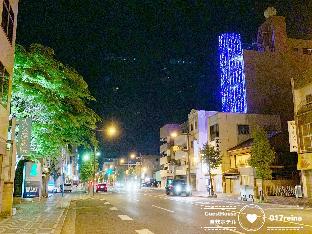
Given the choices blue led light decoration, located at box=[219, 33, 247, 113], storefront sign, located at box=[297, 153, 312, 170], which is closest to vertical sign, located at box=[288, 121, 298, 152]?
storefront sign, located at box=[297, 153, 312, 170]

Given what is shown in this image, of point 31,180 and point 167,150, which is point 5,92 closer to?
point 31,180

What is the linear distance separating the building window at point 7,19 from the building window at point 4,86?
2.21m

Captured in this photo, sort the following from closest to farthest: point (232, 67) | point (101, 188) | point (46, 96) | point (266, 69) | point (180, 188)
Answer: point (46, 96) → point (180, 188) → point (232, 67) → point (266, 69) → point (101, 188)

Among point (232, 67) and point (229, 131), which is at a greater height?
point (232, 67)

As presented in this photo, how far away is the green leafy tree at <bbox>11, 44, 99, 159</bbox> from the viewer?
68.9 feet

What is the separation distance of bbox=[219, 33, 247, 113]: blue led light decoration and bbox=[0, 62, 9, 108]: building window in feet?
146

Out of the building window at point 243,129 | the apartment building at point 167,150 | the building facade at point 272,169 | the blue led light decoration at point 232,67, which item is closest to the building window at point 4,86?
the building facade at point 272,169

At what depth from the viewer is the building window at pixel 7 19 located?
1800 cm

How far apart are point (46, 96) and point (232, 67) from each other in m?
43.4

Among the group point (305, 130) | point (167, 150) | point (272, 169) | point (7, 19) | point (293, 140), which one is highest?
point (7, 19)

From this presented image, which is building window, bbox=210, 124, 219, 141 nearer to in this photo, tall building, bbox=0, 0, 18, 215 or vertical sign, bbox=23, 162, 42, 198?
vertical sign, bbox=23, 162, 42, 198

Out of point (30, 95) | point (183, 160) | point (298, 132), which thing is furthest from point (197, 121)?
point (30, 95)

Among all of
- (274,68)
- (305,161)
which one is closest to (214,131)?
(274,68)

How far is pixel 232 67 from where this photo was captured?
194 ft
